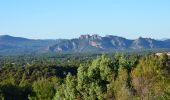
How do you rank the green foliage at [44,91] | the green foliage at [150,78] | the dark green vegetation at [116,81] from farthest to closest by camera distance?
the green foliage at [44,91], the dark green vegetation at [116,81], the green foliage at [150,78]

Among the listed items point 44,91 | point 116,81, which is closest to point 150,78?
point 116,81

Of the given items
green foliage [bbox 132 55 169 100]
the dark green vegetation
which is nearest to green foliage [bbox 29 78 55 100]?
the dark green vegetation

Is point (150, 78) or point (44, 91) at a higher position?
point (150, 78)

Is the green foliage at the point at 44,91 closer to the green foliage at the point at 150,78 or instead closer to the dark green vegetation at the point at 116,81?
the dark green vegetation at the point at 116,81

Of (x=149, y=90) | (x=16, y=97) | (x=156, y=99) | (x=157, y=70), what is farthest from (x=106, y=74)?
(x=16, y=97)

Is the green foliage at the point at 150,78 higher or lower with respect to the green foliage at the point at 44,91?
higher

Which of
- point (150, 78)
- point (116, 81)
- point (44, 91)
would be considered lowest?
point (44, 91)

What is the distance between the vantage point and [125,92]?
5303cm

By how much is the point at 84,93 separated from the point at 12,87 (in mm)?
31672

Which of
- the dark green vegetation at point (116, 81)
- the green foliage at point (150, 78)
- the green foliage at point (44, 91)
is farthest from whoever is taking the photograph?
the green foliage at point (44, 91)

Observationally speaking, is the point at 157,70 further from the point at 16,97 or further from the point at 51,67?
the point at 51,67

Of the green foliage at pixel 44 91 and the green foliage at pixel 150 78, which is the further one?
the green foliage at pixel 44 91

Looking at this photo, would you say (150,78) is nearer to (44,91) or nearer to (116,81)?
(116,81)

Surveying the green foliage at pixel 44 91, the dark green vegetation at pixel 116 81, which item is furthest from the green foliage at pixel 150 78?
the green foliage at pixel 44 91
